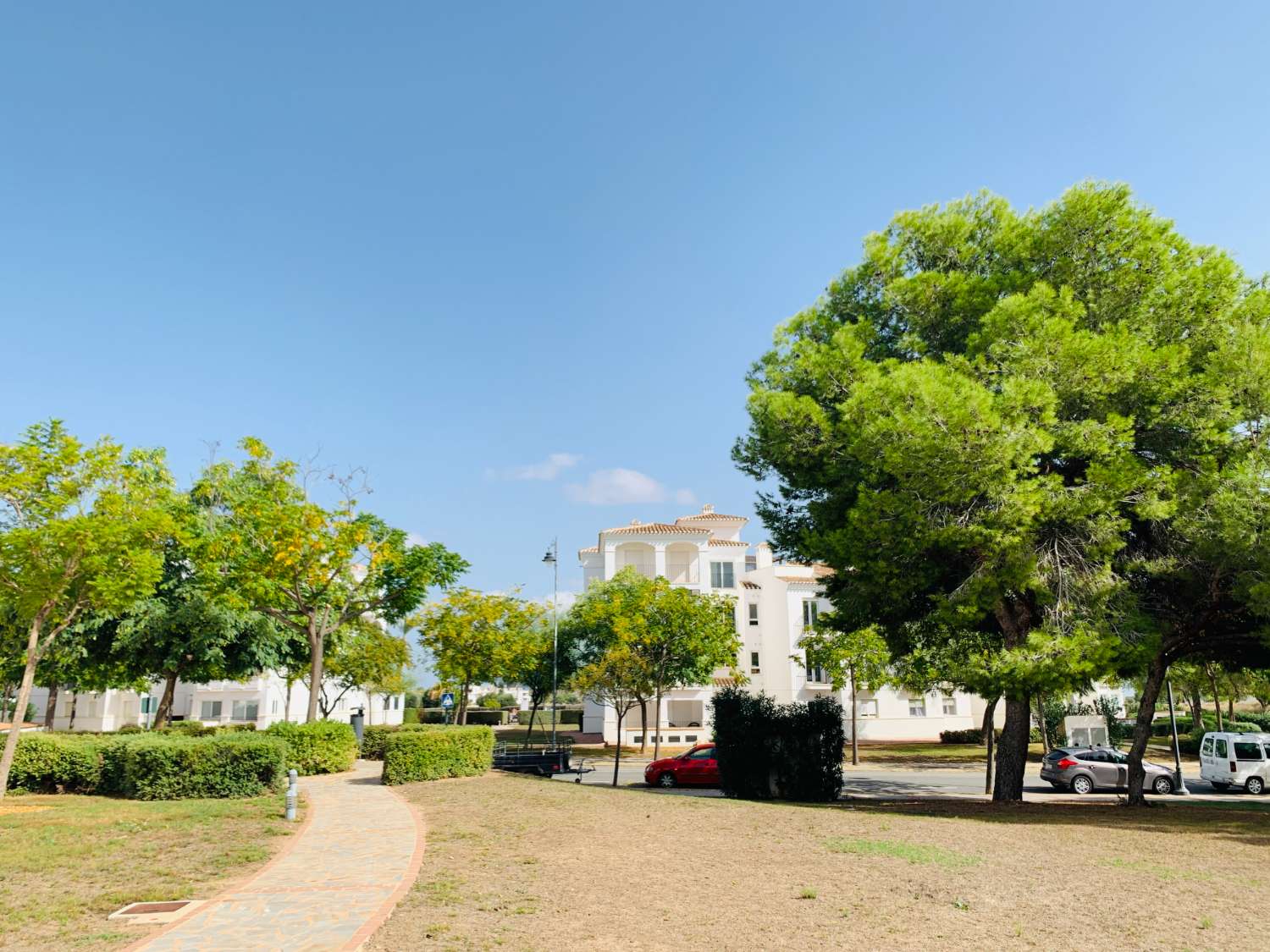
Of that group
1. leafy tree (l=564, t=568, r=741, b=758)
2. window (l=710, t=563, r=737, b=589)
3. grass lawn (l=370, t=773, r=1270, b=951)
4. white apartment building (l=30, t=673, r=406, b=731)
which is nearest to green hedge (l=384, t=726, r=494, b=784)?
grass lawn (l=370, t=773, r=1270, b=951)

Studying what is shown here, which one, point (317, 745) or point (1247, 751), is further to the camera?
point (1247, 751)

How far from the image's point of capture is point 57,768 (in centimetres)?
1811

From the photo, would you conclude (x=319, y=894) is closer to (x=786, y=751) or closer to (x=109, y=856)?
(x=109, y=856)

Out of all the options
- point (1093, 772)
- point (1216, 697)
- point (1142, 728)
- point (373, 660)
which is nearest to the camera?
point (1142, 728)

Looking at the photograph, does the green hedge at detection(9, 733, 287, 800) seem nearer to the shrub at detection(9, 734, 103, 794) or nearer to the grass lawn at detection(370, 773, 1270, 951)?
the shrub at detection(9, 734, 103, 794)

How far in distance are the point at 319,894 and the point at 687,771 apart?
18.8m

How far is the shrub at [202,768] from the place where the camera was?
16578mm

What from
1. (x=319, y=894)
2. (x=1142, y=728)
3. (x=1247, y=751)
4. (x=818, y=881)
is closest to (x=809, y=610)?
(x=1247, y=751)

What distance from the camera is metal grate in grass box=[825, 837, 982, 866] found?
10.4 meters

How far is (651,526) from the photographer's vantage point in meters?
54.6

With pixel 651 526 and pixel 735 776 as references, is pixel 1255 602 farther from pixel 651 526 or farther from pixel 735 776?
pixel 651 526

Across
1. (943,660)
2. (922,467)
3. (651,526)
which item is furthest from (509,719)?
(922,467)

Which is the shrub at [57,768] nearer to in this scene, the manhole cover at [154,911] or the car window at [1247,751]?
the manhole cover at [154,911]

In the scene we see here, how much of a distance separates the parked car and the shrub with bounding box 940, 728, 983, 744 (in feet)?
64.7
